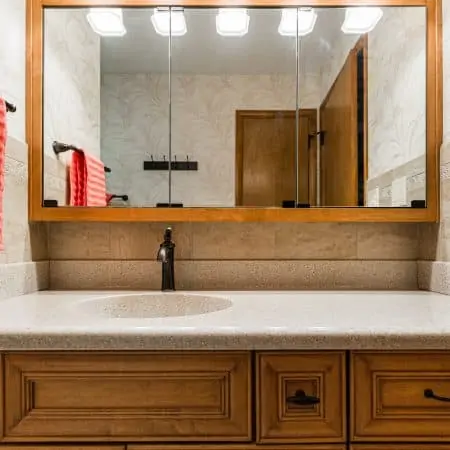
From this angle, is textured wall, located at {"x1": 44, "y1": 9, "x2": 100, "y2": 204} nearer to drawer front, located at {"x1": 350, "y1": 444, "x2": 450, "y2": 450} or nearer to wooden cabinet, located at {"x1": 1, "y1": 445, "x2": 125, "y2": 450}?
wooden cabinet, located at {"x1": 1, "y1": 445, "x2": 125, "y2": 450}

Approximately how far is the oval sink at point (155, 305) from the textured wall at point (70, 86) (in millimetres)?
407

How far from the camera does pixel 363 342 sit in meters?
0.89

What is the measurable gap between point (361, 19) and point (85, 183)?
1.09m

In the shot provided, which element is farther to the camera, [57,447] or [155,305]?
[155,305]

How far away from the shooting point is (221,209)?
150cm

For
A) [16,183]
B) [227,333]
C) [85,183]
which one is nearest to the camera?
[227,333]

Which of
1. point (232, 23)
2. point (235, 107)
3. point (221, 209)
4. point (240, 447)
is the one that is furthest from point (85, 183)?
point (240, 447)

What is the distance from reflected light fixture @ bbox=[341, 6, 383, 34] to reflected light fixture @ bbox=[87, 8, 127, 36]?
2.49 ft

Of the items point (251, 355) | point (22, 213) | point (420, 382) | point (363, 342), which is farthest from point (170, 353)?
point (22, 213)

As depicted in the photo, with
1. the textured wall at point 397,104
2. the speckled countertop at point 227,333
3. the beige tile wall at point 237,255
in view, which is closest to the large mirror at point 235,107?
the textured wall at point 397,104

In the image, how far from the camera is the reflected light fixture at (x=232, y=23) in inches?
60.7

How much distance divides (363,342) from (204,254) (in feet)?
2.57

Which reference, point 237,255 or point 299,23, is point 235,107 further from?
point 237,255

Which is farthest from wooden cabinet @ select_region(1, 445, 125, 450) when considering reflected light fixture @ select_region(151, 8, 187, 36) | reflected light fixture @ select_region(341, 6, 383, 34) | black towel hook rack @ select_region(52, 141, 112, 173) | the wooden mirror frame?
reflected light fixture @ select_region(341, 6, 383, 34)
